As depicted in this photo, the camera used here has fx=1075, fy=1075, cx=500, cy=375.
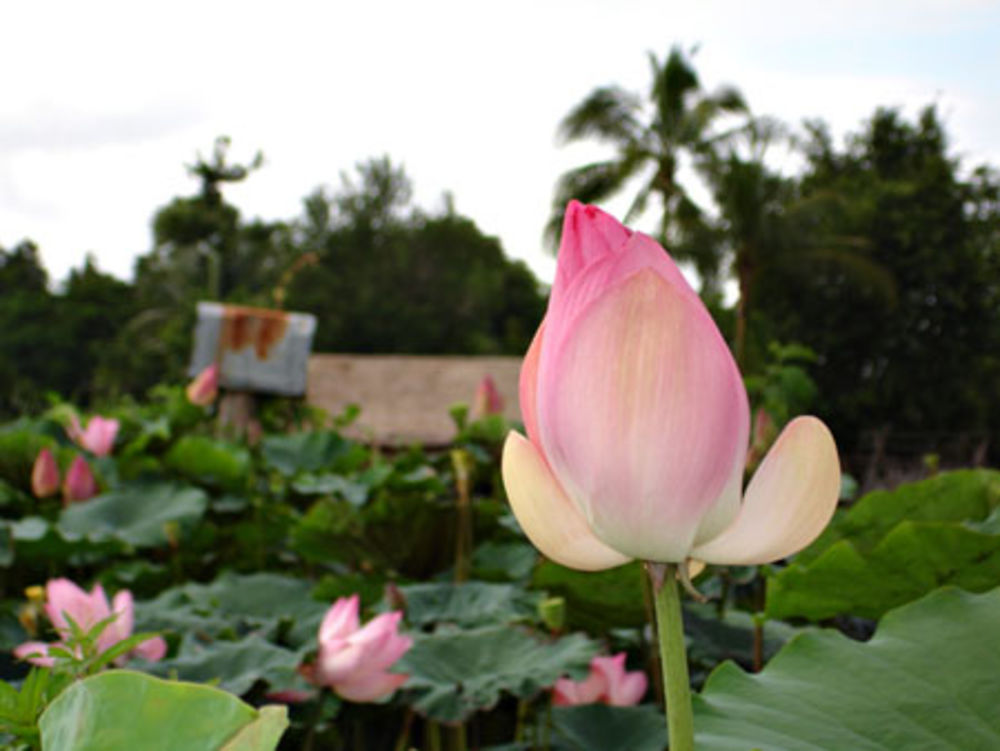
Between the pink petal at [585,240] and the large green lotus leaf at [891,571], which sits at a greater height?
the pink petal at [585,240]

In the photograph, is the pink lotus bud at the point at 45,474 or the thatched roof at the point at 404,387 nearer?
the pink lotus bud at the point at 45,474

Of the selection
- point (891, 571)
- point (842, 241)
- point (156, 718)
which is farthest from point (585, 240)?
point (842, 241)

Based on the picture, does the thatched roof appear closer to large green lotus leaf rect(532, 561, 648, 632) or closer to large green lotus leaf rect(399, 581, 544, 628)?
large green lotus leaf rect(399, 581, 544, 628)

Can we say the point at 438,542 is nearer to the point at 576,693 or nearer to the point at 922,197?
the point at 576,693

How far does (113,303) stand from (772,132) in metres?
26.1

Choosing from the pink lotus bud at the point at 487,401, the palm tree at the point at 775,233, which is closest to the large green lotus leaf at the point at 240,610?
the pink lotus bud at the point at 487,401

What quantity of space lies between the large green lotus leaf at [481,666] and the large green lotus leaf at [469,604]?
0.29 feet

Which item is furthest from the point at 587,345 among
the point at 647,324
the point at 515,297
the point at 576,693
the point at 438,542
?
the point at 515,297

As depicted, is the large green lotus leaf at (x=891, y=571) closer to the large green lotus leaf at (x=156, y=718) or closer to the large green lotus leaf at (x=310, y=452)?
the large green lotus leaf at (x=156, y=718)

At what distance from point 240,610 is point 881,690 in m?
0.95

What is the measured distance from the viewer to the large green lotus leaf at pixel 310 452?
228 cm

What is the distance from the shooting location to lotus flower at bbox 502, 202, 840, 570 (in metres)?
0.38

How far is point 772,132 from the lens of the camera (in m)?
21.2

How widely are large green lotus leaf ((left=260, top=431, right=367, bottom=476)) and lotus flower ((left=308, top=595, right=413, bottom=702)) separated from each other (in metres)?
1.43
